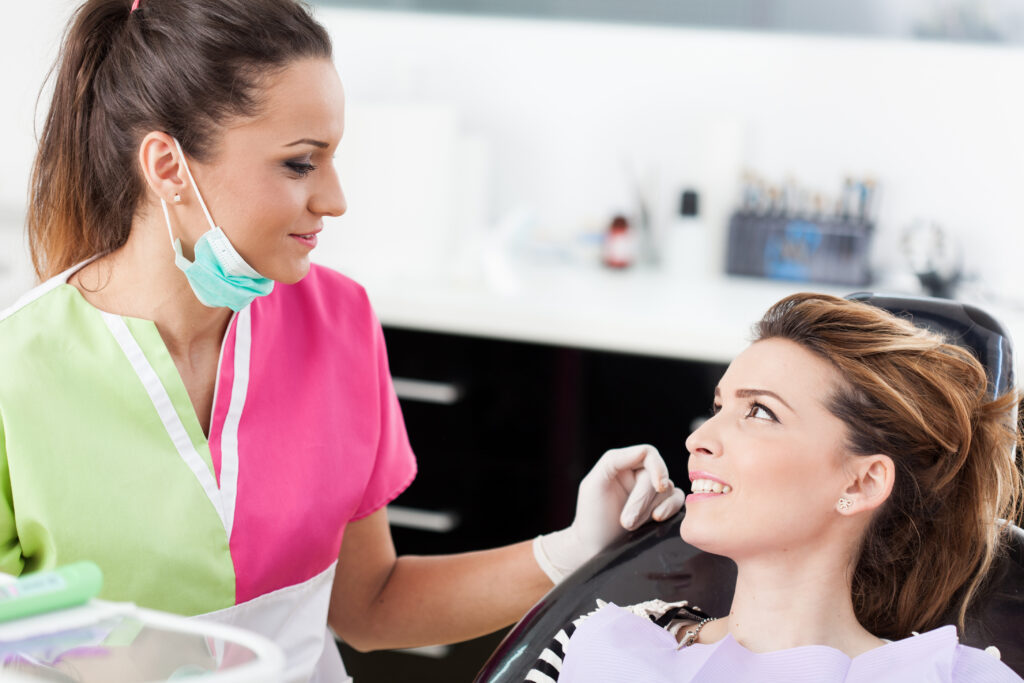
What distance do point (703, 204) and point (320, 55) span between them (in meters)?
1.55

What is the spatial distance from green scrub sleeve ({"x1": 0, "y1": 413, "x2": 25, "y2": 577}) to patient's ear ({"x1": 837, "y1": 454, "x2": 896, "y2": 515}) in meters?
0.89

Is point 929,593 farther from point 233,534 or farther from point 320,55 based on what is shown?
point 320,55

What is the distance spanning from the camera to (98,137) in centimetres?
125

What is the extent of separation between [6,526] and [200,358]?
0.97 ft

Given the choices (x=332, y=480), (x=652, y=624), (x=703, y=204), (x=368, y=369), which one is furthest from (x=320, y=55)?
(x=703, y=204)

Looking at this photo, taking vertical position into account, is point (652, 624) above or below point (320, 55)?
below

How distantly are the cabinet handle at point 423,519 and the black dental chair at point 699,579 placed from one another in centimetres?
117

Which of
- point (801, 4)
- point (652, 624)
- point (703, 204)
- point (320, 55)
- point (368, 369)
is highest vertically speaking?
point (801, 4)

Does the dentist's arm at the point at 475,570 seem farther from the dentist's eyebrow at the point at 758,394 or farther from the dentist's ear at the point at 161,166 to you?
the dentist's ear at the point at 161,166

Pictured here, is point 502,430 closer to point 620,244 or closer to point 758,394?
point 620,244

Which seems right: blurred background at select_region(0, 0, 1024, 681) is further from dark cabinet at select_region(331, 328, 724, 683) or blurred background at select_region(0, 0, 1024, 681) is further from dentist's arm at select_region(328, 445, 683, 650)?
dentist's arm at select_region(328, 445, 683, 650)

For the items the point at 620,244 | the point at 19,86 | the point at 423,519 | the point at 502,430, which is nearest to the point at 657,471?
the point at 502,430

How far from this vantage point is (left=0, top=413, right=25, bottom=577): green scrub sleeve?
112 centimetres

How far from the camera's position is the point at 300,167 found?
123 cm
